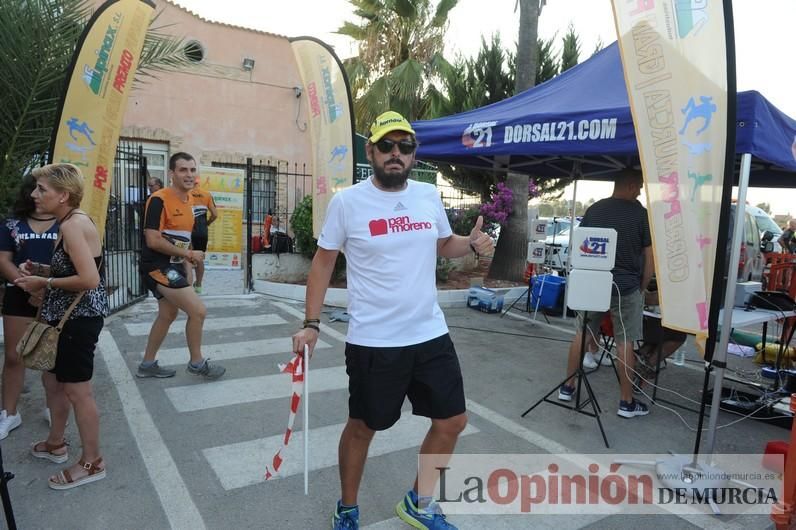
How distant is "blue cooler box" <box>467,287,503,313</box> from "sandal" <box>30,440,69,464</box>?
237 inches

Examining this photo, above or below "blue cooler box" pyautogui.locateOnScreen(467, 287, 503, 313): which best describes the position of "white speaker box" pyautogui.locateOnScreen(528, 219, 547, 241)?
above

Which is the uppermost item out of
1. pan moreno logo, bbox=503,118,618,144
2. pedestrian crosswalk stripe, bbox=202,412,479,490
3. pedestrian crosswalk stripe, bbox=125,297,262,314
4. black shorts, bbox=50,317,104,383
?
pan moreno logo, bbox=503,118,618,144

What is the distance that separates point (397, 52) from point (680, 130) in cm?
1151

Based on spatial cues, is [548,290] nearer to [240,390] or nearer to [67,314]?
[240,390]

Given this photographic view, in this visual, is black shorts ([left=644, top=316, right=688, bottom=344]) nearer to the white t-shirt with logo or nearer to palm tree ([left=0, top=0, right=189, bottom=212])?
the white t-shirt with logo

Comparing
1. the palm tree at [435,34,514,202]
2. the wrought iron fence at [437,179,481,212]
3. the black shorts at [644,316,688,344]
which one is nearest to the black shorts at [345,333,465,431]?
the black shorts at [644,316,688,344]

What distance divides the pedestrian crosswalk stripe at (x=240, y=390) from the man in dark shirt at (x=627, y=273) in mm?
2176

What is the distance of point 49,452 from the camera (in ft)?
10.0

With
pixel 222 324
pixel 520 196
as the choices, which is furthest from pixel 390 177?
pixel 520 196

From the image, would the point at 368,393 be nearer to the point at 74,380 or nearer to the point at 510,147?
the point at 74,380

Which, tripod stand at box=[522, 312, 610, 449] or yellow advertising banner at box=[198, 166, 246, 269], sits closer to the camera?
tripod stand at box=[522, 312, 610, 449]

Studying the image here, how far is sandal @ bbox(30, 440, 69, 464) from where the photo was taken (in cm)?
303

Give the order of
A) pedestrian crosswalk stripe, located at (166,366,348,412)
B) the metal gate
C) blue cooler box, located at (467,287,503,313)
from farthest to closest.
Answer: blue cooler box, located at (467,287,503,313), the metal gate, pedestrian crosswalk stripe, located at (166,366,348,412)

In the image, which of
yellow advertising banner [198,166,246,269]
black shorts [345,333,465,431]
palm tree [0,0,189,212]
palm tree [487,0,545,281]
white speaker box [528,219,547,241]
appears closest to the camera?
black shorts [345,333,465,431]
